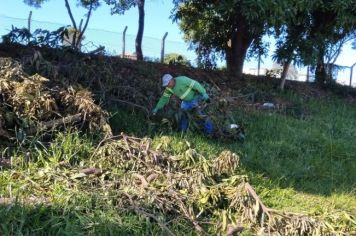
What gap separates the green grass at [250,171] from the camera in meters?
4.27

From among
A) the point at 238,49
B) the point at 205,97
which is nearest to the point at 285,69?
the point at 238,49

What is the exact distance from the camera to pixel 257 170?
692 centimetres

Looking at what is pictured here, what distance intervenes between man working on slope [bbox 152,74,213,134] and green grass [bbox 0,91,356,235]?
0.98 ft

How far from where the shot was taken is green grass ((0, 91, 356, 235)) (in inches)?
168

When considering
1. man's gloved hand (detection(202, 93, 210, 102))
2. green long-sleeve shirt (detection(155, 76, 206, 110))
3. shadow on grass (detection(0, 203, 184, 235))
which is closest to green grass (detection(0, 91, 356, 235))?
shadow on grass (detection(0, 203, 184, 235))

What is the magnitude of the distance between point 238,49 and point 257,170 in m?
8.59

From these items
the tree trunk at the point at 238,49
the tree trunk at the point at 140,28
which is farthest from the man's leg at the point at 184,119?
the tree trunk at the point at 140,28

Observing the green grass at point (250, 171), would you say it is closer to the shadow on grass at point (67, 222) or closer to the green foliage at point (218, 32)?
the shadow on grass at point (67, 222)

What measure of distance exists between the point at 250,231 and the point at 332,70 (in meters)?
14.8

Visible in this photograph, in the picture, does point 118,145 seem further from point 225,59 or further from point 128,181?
point 225,59

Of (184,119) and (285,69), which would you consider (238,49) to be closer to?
(285,69)

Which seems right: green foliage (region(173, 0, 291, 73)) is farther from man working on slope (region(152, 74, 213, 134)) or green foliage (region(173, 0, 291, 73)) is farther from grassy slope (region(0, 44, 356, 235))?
man working on slope (region(152, 74, 213, 134))

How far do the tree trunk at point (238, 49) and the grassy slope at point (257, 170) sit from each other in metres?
4.29

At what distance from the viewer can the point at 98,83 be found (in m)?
8.20
